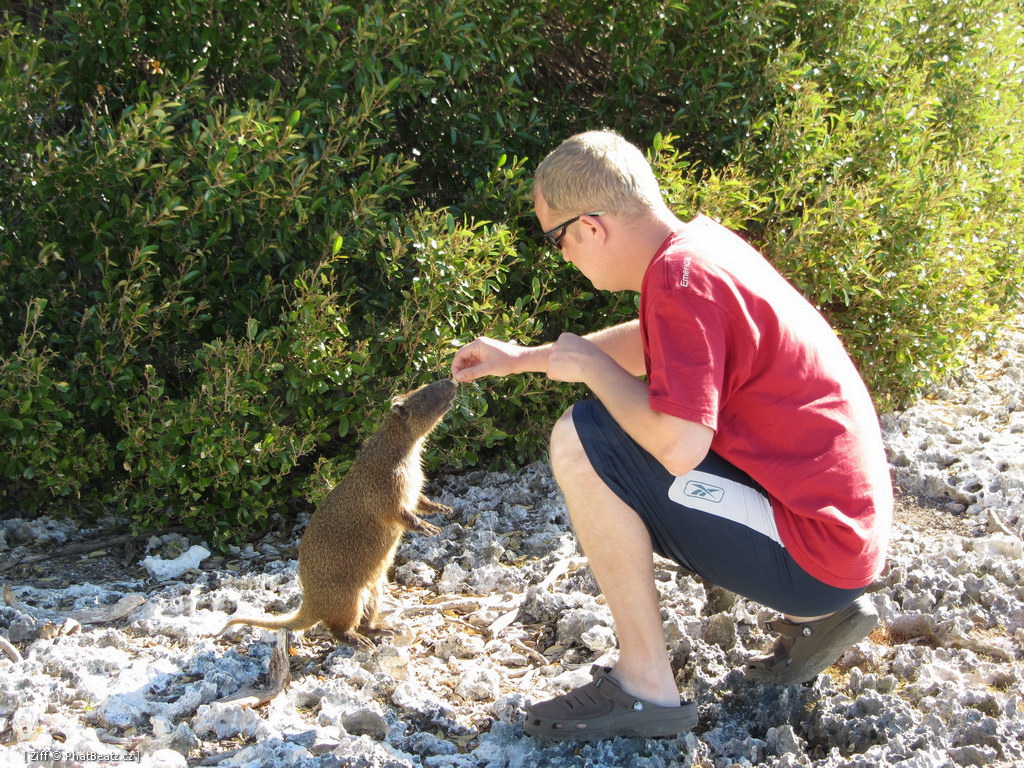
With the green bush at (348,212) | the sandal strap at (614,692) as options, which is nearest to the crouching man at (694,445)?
the sandal strap at (614,692)

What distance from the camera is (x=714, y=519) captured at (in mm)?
2912

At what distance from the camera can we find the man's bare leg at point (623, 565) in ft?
9.87

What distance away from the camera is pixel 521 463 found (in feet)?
17.9

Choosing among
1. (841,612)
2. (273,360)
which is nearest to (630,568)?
(841,612)

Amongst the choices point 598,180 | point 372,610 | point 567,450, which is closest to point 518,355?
point 567,450

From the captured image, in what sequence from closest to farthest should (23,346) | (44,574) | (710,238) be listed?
(710,238) < (23,346) < (44,574)

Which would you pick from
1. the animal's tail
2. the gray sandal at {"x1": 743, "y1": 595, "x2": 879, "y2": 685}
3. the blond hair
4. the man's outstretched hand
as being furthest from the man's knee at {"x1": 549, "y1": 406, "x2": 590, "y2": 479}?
the animal's tail

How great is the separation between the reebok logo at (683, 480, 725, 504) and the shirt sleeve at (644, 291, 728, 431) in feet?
1.11

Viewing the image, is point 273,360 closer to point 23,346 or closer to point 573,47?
point 23,346

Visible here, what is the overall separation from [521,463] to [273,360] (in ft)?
5.19

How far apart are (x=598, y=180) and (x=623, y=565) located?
45.3 inches

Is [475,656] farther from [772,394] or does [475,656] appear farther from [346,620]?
[772,394]

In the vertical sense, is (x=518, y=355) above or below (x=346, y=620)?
above

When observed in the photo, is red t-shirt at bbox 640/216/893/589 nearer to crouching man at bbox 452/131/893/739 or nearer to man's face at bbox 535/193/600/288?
crouching man at bbox 452/131/893/739
